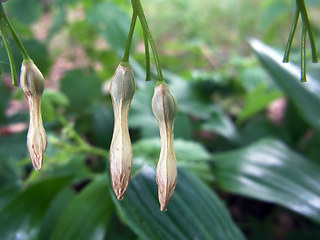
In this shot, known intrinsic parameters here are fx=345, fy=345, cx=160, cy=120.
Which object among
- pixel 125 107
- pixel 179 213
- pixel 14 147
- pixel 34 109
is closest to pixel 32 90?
pixel 34 109

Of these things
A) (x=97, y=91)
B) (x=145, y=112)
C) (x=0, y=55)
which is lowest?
(x=97, y=91)

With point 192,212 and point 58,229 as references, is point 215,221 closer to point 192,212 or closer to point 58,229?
point 192,212

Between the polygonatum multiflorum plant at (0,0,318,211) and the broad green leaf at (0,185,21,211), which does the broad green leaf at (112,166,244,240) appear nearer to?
the polygonatum multiflorum plant at (0,0,318,211)

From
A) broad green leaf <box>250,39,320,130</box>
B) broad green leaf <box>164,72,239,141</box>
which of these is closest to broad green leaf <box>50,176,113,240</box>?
broad green leaf <box>164,72,239,141</box>

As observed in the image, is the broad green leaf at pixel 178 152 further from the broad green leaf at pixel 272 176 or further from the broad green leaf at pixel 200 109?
the broad green leaf at pixel 200 109

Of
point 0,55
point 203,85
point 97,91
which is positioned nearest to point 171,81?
point 203,85

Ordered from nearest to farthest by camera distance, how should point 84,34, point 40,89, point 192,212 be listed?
point 40,89 → point 192,212 → point 84,34

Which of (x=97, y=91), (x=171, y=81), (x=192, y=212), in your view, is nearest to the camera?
(x=192, y=212)

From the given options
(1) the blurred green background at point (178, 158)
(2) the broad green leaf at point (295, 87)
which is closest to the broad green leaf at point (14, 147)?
(1) the blurred green background at point (178, 158)
